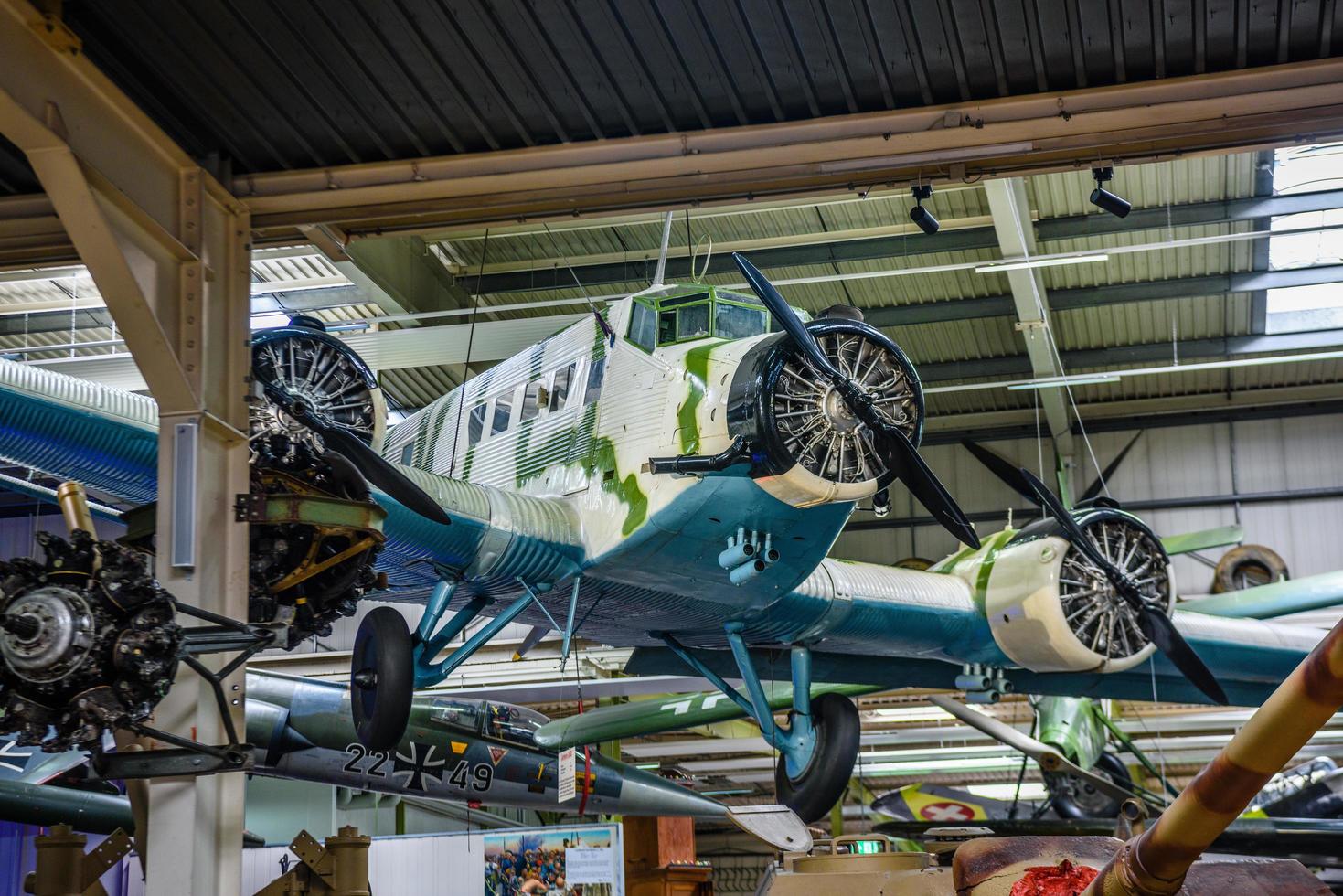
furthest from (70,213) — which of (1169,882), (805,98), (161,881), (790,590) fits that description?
(790,590)

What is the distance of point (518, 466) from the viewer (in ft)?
43.1

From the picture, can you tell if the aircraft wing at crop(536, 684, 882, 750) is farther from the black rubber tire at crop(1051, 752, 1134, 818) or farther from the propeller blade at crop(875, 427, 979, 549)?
the propeller blade at crop(875, 427, 979, 549)

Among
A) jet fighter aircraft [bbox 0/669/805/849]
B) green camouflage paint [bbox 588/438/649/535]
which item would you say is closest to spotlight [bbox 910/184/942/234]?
green camouflage paint [bbox 588/438/649/535]

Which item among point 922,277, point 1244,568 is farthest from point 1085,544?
point 1244,568

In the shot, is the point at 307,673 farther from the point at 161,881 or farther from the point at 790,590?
the point at 161,881

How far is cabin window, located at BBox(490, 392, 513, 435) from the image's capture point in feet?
44.0

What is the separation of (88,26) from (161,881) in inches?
165

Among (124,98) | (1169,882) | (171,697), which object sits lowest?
(1169,882)

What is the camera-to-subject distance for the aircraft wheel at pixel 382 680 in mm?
11031

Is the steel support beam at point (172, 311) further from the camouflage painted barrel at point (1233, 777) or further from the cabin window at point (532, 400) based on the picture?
the cabin window at point (532, 400)

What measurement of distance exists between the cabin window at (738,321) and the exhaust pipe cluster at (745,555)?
5.23 feet

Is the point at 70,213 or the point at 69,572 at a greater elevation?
the point at 70,213

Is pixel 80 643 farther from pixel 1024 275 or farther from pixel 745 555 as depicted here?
pixel 1024 275

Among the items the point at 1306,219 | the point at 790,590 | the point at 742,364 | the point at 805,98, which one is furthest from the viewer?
the point at 1306,219
